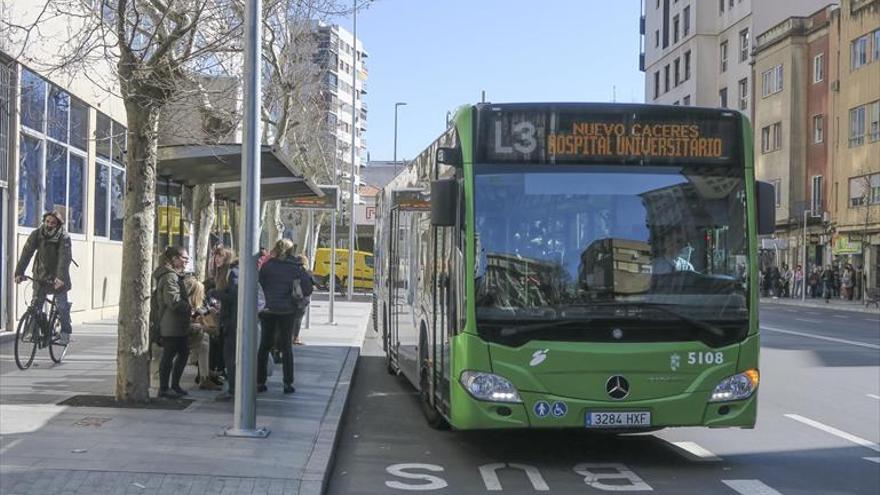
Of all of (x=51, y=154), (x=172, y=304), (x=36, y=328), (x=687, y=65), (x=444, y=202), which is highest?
(x=687, y=65)

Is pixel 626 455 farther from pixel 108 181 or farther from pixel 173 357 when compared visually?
pixel 108 181

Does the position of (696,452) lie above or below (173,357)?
below

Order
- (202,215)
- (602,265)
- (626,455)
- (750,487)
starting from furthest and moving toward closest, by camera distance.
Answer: (202,215) → (626,455) → (602,265) → (750,487)

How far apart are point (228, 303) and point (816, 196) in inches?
1875

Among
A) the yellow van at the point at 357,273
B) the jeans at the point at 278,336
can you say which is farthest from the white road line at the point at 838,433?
the yellow van at the point at 357,273

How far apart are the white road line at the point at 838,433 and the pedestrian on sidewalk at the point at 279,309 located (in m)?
5.69

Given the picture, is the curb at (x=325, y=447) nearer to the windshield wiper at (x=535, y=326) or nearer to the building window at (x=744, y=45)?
the windshield wiper at (x=535, y=326)

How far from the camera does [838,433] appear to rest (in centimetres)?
1020

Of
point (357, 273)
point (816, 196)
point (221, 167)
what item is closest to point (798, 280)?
point (816, 196)

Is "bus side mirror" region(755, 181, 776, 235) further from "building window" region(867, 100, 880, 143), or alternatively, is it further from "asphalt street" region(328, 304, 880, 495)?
"building window" region(867, 100, 880, 143)

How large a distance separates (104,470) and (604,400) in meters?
3.76

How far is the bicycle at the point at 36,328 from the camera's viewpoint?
11.9m

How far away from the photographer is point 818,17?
175 ft

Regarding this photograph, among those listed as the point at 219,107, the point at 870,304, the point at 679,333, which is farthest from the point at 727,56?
the point at 679,333
